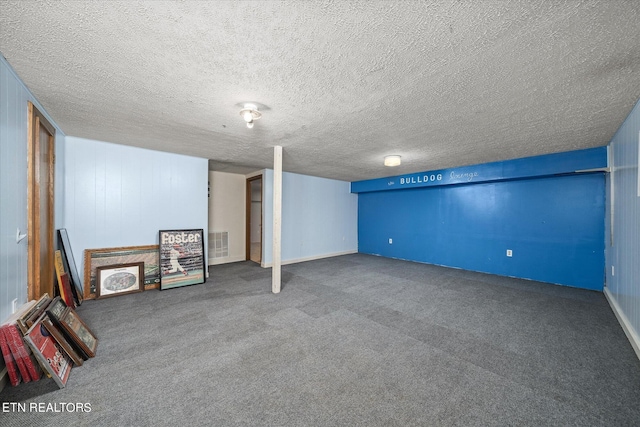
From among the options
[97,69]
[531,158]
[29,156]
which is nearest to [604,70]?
[531,158]

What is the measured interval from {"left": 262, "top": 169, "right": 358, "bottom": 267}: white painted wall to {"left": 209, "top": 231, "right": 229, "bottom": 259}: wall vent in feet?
3.84

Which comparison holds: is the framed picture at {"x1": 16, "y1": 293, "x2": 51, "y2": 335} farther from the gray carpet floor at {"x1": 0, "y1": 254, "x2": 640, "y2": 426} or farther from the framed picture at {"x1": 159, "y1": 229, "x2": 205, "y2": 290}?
the framed picture at {"x1": 159, "y1": 229, "x2": 205, "y2": 290}

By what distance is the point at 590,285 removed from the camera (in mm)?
4105

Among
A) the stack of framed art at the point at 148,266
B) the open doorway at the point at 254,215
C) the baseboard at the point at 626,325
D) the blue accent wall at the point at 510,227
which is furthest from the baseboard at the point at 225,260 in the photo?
the baseboard at the point at 626,325

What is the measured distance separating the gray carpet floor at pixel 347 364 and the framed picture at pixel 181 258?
16.0 inches

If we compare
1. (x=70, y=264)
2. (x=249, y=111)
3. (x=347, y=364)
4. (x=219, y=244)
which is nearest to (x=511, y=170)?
(x=347, y=364)

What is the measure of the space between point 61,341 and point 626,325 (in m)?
5.55

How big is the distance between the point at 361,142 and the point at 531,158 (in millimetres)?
3382

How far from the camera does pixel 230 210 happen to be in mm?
6348

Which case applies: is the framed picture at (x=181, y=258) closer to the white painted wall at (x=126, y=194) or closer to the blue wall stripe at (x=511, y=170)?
the white painted wall at (x=126, y=194)

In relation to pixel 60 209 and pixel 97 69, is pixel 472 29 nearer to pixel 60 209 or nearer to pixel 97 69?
pixel 97 69

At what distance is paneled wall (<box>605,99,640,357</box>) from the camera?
92.2 inches

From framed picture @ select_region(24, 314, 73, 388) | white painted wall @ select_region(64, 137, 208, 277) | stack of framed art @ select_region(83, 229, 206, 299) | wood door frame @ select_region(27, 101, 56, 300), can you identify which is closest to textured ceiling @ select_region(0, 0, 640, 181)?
wood door frame @ select_region(27, 101, 56, 300)

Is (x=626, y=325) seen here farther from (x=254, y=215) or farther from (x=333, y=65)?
(x=254, y=215)
